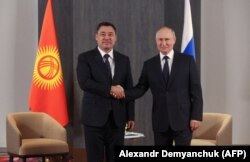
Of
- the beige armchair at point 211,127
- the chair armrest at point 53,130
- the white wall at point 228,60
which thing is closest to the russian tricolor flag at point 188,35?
the white wall at point 228,60

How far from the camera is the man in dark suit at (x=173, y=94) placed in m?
3.74

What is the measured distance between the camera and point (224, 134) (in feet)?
18.0


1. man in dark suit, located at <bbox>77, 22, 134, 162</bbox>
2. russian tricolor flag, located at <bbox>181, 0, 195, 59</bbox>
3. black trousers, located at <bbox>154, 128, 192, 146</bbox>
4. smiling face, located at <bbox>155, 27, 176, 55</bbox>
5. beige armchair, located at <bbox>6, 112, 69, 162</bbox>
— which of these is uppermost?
russian tricolor flag, located at <bbox>181, 0, 195, 59</bbox>

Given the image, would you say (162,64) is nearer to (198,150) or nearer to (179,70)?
(179,70)

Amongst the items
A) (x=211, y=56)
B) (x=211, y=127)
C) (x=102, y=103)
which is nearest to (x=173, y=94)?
(x=102, y=103)

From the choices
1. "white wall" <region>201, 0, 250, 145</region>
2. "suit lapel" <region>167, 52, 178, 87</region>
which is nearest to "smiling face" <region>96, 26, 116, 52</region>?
"suit lapel" <region>167, 52, 178, 87</region>

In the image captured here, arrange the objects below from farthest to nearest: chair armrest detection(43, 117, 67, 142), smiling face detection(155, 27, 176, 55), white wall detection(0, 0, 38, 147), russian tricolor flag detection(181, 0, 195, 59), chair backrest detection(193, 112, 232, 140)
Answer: white wall detection(0, 0, 38, 147) < russian tricolor flag detection(181, 0, 195, 59) < chair backrest detection(193, 112, 232, 140) < chair armrest detection(43, 117, 67, 142) < smiling face detection(155, 27, 176, 55)

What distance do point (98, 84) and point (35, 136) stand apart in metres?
2.30

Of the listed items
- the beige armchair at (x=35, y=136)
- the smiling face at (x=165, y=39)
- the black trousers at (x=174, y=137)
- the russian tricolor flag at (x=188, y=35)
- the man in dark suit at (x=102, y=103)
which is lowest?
the beige armchair at (x=35, y=136)

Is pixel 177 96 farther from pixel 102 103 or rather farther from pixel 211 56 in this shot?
pixel 211 56

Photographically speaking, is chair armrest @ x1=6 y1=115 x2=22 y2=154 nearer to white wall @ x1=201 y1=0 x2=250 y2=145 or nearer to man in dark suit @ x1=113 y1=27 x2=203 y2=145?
man in dark suit @ x1=113 y1=27 x2=203 y2=145

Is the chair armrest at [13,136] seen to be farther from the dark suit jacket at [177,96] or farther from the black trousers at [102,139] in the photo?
the dark suit jacket at [177,96]

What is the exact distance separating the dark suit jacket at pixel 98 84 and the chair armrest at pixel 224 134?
6.03ft

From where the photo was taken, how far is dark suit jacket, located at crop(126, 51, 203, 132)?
374 cm
